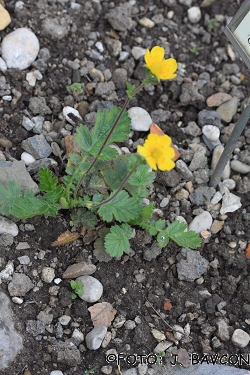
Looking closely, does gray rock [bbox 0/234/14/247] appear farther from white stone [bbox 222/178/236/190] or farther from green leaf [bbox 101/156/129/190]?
white stone [bbox 222/178/236/190]

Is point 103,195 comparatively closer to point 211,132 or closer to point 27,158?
point 27,158

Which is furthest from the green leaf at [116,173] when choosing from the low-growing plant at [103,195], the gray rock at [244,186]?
the gray rock at [244,186]

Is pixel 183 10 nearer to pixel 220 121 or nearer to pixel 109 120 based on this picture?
pixel 220 121

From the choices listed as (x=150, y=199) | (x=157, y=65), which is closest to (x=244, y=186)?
(x=150, y=199)

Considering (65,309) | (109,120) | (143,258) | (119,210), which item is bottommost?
(65,309)

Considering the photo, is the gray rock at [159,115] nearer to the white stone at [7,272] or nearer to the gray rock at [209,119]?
the gray rock at [209,119]

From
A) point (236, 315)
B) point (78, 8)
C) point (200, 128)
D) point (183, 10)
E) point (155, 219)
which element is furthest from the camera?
point (183, 10)

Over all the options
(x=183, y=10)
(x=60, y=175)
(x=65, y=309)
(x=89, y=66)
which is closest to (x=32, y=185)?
(x=60, y=175)
